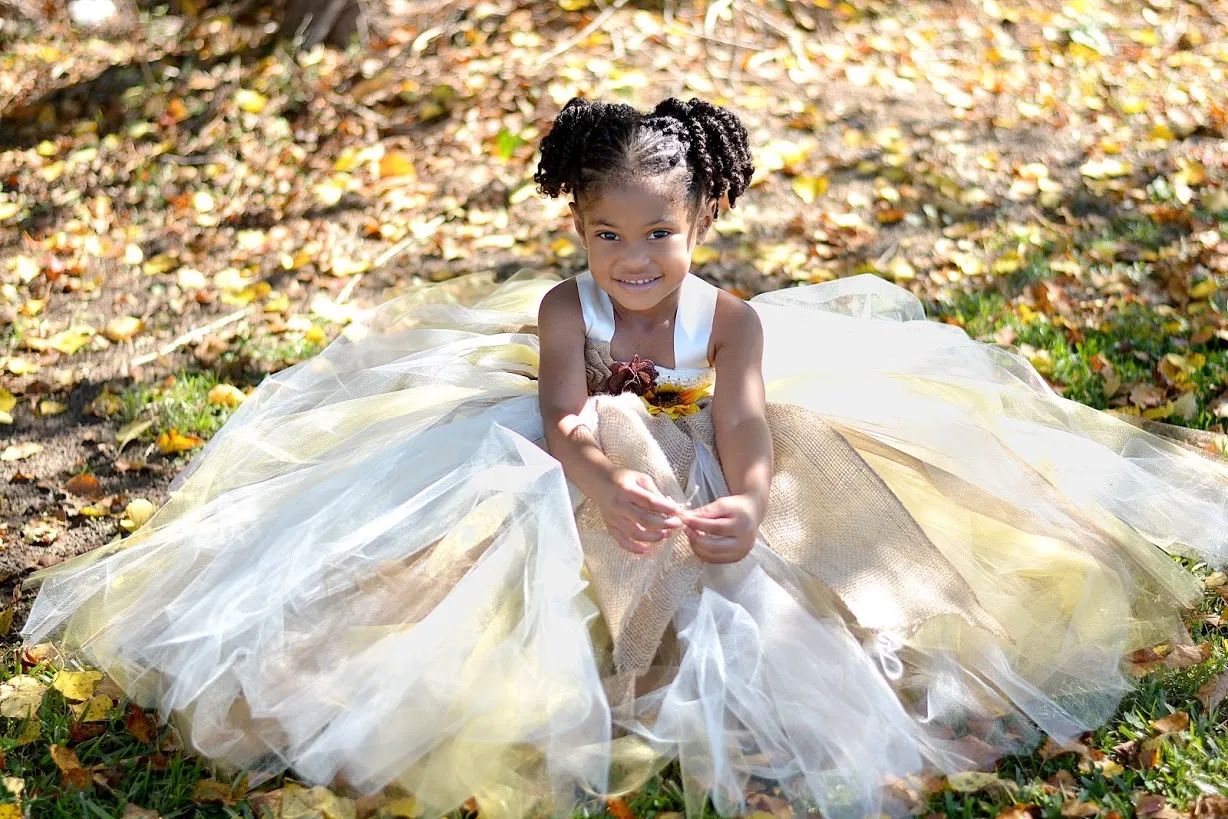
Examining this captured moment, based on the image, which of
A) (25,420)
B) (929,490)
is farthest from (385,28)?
(929,490)

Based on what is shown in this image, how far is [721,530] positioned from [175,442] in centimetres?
200

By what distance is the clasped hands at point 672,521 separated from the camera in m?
2.49

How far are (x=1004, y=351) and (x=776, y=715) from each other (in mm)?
1651

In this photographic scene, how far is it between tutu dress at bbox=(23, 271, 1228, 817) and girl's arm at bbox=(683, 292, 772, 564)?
0.17ft

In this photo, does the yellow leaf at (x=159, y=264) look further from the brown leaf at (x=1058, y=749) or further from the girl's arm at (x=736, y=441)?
the brown leaf at (x=1058, y=749)

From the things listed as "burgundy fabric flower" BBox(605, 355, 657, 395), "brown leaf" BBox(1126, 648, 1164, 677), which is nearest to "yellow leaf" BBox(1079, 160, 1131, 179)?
"brown leaf" BBox(1126, 648, 1164, 677)

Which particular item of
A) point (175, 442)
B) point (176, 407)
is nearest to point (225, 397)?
point (176, 407)

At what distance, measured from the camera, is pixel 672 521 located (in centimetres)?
248

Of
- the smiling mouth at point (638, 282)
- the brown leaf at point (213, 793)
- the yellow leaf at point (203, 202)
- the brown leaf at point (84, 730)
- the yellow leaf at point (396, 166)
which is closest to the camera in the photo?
the brown leaf at point (213, 793)

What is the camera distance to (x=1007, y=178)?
17.2 ft

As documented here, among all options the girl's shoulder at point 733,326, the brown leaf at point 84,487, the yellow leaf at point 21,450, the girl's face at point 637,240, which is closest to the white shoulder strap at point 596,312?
the girl's face at point 637,240

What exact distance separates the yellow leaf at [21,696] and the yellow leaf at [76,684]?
1.7 inches

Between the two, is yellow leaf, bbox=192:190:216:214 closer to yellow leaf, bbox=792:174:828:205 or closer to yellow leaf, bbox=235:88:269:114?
yellow leaf, bbox=235:88:269:114

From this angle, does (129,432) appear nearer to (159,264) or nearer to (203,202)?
(159,264)
